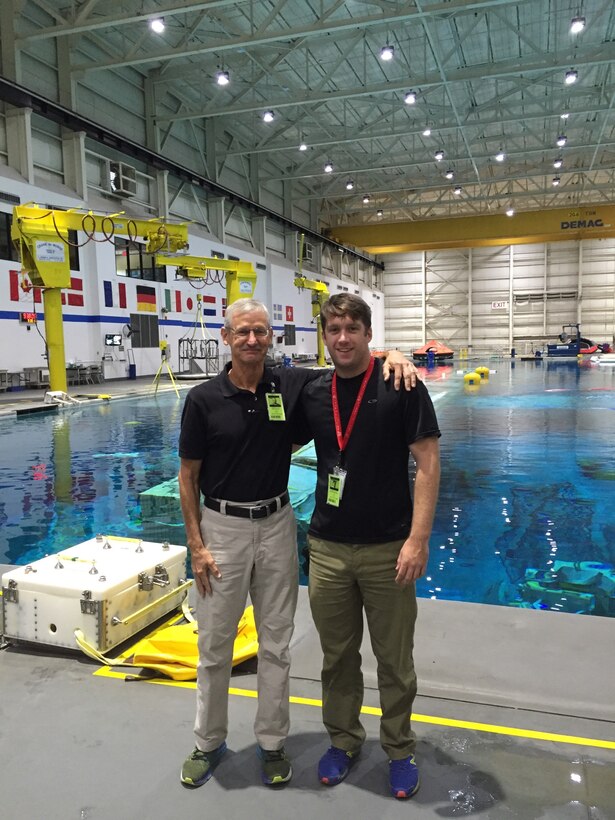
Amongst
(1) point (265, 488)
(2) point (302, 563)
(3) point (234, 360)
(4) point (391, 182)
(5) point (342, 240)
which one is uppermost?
(4) point (391, 182)

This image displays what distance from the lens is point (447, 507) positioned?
5.92 m

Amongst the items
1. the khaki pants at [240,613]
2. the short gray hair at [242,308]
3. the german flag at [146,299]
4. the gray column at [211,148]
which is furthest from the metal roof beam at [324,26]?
the khaki pants at [240,613]

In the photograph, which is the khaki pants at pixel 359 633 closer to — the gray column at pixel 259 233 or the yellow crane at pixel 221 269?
the yellow crane at pixel 221 269

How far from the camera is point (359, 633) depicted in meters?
2.16

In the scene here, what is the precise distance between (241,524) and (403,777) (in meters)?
0.96

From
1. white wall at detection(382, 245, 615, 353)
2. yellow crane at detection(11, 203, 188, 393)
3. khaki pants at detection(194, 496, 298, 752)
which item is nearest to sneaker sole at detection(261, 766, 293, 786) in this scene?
khaki pants at detection(194, 496, 298, 752)

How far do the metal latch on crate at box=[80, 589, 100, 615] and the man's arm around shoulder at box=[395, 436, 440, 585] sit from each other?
1.53 meters

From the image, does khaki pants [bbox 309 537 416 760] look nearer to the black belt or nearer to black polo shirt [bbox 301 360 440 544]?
black polo shirt [bbox 301 360 440 544]

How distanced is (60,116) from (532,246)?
3144cm

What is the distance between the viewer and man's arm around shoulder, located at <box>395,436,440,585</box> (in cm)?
197

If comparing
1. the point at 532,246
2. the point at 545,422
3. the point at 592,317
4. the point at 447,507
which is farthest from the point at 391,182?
the point at 447,507

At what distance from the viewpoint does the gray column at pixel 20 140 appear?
1589cm

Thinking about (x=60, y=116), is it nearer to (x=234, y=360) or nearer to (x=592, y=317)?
(x=234, y=360)

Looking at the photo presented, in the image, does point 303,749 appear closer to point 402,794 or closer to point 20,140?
point 402,794
